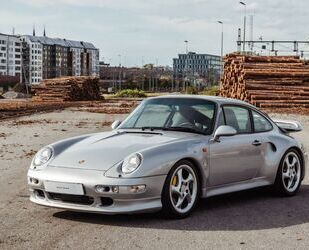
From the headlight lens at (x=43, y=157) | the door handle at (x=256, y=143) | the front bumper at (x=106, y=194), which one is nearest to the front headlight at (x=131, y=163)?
A: the front bumper at (x=106, y=194)

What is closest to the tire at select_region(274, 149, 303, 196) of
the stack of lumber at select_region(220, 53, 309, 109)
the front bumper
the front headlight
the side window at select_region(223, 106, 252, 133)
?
the side window at select_region(223, 106, 252, 133)

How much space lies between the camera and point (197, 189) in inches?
288

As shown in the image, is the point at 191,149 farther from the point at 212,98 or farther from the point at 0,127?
the point at 0,127

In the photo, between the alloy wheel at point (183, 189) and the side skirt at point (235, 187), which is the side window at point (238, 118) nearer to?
the side skirt at point (235, 187)

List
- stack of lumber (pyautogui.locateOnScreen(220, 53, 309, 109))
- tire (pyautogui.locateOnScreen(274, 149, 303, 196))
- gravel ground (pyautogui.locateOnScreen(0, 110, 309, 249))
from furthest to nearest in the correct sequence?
stack of lumber (pyautogui.locateOnScreen(220, 53, 309, 109)), tire (pyautogui.locateOnScreen(274, 149, 303, 196)), gravel ground (pyautogui.locateOnScreen(0, 110, 309, 249))

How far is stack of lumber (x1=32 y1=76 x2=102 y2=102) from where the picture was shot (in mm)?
48875

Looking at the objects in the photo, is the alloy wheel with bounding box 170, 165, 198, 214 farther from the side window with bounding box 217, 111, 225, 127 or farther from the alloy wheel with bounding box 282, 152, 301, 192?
the alloy wheel with bounding box 282, 152, 301, 192

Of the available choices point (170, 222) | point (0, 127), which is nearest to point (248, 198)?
point (170, 222)

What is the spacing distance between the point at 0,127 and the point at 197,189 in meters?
13.9

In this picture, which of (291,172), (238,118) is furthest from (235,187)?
(291,172)

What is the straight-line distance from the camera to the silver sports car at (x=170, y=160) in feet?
21.7

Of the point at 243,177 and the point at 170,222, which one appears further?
the point at 243,177

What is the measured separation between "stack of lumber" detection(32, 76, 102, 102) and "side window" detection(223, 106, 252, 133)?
40.6m

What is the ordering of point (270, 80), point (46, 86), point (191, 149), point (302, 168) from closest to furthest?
point (191, 149)
point (302, 168)
point (270, 80)
point (46, 86)
